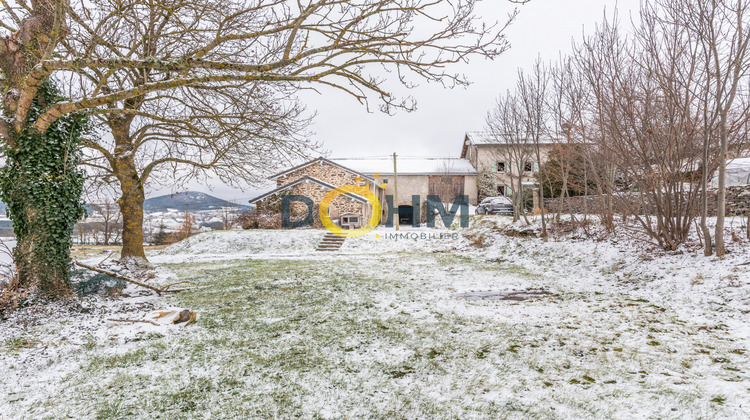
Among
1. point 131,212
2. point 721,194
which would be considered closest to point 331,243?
point 131,212

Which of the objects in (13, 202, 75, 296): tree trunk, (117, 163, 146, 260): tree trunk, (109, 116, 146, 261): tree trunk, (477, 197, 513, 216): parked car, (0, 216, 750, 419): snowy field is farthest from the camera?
(477, 197, 513, 216): parked car

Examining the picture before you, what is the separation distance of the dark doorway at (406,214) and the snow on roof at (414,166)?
344cm

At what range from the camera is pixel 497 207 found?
77.8 feet

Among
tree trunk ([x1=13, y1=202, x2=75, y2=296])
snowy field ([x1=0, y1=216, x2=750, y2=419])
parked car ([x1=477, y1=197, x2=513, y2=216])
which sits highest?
parked car ([x1=477, y1=197, x2=513, y2=216])

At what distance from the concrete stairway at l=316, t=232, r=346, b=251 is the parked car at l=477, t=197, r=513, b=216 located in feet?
36.2

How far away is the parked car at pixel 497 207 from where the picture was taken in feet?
76.9

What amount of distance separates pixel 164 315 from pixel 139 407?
2730 millimetres

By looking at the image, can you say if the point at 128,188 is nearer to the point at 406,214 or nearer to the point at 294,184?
the point at 294,184

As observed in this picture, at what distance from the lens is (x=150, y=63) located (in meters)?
4.70

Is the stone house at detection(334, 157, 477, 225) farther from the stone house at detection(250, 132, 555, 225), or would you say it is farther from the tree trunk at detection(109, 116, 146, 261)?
the tree trunk at detection(109, 116, 146, 261)

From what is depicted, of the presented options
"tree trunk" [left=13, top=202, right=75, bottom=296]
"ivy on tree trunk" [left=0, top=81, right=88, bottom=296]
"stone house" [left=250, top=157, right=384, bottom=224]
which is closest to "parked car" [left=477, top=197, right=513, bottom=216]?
"stone house" [left=250, top=157, right=384, bottom=224]

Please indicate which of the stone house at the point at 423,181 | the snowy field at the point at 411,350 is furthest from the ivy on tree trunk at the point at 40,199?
the stone house at the point at 423,181

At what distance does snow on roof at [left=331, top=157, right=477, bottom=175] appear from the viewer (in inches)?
1265

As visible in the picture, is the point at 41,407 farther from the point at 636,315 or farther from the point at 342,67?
the point at 636,315
